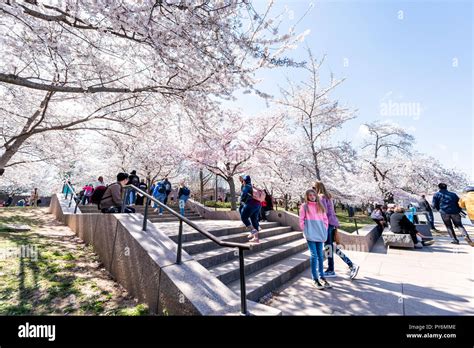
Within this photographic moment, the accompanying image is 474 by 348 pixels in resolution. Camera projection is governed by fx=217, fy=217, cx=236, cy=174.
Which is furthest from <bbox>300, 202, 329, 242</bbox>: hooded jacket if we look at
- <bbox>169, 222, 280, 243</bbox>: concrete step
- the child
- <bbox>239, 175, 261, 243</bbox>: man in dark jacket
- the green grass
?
the green grass

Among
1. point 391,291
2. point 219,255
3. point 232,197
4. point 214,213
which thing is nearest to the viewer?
point 391,291

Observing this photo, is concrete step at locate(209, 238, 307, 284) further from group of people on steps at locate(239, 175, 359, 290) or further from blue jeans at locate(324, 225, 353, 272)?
blue jeans at locate(324, 225, 353, 272)

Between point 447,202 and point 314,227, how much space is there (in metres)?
7.20

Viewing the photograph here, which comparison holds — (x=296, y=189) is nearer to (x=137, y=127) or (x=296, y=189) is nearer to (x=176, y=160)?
(x=176, y=160)

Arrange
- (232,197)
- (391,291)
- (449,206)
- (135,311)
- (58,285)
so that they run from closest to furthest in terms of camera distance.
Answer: (135,311), (58,285), (391,291), (449,206), (232,197)

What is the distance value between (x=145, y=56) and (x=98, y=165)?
26.2 metres

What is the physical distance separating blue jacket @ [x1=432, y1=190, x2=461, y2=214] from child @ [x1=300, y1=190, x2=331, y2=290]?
22.4 ft

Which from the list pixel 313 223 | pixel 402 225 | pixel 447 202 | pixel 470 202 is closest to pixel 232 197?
pixel 402 225

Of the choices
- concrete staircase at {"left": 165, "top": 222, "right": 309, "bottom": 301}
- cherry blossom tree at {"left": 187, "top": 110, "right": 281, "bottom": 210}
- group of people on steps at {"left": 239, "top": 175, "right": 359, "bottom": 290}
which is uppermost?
cherry blossom tree at {"left": 187, "top": 110, "right": 281, "bottom": 210}

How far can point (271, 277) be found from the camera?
13.7 feet

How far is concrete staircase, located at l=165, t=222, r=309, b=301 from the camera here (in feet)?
12.6

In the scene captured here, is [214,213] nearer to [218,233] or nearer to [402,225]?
[218,233]

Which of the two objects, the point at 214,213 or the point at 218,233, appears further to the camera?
the point at 214,213
